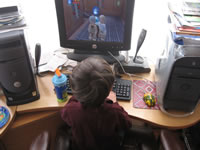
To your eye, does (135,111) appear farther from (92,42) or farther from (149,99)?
(92,42)

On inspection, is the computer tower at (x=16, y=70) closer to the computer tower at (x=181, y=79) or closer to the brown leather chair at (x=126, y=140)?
the brown leather chair at (x=126, y=140)

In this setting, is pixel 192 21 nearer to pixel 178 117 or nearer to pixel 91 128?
pixel 178 117

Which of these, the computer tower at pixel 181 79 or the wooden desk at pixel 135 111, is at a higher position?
the computer tower at pixel 181 79

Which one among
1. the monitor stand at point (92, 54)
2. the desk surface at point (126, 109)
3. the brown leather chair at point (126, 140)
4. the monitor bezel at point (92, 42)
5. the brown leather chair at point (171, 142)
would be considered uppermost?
the monitor bezel at point (92, 42)

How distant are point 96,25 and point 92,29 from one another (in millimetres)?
35

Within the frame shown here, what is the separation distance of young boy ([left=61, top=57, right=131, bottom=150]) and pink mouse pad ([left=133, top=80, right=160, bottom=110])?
5.7 inches

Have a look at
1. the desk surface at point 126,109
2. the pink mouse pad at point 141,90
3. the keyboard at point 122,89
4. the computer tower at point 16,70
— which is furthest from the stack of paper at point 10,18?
the pink mouse pad at point 141,90

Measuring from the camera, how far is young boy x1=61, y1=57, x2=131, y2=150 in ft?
2.42

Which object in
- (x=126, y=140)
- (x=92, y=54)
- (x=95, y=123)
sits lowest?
(x=126, y=140)

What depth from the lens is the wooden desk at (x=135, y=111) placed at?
35.5 inches

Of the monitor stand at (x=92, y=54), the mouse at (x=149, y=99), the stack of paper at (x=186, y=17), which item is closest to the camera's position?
the stack of paper at (x=186, y=17)

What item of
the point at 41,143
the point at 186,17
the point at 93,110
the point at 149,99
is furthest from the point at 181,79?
the point at 41,143

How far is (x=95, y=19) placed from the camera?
1.07 m

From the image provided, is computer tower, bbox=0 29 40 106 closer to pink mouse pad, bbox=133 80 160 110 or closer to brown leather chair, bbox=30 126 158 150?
brown leather chair, bbox=30 126 158 150
